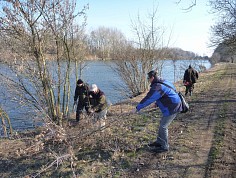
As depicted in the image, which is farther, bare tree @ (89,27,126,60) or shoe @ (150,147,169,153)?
bare tree @ (89,27,126,60)

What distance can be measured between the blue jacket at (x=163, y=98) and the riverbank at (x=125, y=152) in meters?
0.83

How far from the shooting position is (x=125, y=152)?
543 centimetres

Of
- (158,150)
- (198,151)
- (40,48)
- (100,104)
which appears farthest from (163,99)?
(40,48)

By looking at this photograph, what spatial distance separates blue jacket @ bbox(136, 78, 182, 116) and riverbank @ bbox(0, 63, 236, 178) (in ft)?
2.73

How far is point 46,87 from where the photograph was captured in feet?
29.2

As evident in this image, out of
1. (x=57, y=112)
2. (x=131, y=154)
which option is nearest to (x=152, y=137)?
(x=131, y=154)

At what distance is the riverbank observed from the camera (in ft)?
15.1

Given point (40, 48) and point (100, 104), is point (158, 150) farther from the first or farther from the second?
point (40, 48)

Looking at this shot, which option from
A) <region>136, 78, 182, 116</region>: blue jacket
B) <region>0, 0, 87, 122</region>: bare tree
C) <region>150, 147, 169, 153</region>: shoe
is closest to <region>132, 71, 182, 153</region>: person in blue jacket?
<region>136, 78, 182, 116</region>: blue jacket

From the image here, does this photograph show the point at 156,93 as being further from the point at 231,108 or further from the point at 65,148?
the point at 231,108

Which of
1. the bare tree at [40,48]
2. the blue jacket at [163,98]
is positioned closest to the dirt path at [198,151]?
the blue jacket at [163,98]

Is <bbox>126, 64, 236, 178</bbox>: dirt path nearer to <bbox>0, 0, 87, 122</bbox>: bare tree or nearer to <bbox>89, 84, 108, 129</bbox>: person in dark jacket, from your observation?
<bbox>89, 84, 108, 129</bbox>: person in dark jacket

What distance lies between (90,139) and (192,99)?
714cm

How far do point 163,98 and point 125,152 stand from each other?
157 centimetres
